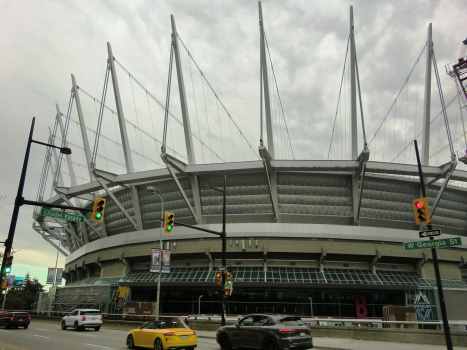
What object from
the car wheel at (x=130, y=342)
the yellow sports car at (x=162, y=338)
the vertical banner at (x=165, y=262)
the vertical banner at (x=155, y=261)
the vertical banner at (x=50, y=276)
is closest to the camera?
the yellow sports car at (x=162, y=338)

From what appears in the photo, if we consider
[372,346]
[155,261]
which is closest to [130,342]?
[372,346]

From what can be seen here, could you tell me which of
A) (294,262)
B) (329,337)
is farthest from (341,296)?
(329,337)

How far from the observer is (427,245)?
14.1 m

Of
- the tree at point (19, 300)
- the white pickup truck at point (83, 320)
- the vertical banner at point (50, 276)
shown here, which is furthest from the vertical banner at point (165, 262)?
the tree at point (19, 300)

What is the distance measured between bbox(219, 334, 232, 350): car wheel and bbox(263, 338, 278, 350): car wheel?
2.22 m

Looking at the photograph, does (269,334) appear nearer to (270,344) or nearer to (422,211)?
(270,344)

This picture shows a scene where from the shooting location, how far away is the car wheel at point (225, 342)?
1476 centimetres

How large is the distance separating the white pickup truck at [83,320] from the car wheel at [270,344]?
56.5ft

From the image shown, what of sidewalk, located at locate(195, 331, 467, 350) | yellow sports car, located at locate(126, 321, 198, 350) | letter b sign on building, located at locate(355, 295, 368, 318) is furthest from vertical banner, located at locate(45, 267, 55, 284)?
sidewalk, located at locate(195, 331, 467, 350)

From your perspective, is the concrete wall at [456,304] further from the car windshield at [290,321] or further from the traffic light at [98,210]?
the traffic light at [98,210]

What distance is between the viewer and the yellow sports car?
45.3ft

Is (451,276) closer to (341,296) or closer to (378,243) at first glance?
(378,243)

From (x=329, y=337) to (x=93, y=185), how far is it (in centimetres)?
3666

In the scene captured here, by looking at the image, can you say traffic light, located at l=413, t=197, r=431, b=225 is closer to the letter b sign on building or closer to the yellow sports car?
the yellow sports car
